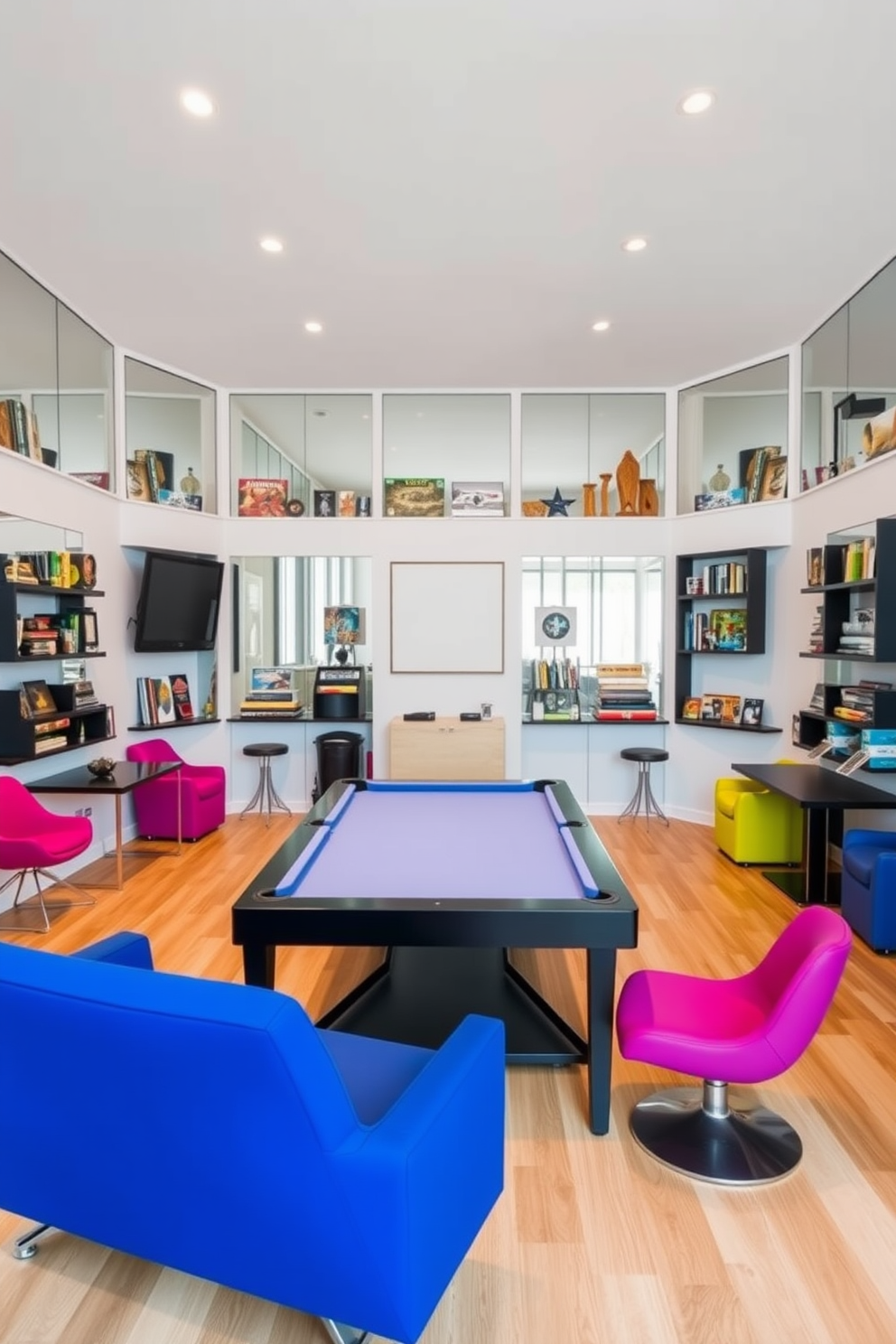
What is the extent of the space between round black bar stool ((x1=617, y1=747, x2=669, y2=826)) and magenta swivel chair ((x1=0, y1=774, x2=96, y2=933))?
415 cm

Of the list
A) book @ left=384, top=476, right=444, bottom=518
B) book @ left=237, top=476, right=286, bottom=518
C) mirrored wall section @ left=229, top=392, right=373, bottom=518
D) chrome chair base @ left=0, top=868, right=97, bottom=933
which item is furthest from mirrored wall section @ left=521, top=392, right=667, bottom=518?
chrome chair base @ left=0, top=868, right=97, bottom=933

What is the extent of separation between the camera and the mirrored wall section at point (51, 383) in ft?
14.5

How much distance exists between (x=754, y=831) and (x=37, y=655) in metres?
4.78

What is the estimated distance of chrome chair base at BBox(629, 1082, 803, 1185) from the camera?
88.5 inches

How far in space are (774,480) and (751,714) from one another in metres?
1.88

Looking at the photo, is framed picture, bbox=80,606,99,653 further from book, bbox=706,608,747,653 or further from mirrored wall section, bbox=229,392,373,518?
book, bbox=706,608,747,653

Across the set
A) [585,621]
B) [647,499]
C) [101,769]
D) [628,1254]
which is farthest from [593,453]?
[628,1254]

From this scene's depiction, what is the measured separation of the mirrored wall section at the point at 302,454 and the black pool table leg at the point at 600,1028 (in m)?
5.25

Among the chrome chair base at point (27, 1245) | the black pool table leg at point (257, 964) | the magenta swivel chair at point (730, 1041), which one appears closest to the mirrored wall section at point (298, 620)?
the black pool table leg at point (257, 964)

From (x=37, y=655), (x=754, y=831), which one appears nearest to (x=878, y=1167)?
(x=754, y=831)

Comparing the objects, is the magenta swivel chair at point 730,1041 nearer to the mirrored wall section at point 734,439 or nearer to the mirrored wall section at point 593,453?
the mirrored wall section at point 734,439

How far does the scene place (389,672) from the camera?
6.89 m

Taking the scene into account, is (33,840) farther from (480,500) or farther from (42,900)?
(480,500)

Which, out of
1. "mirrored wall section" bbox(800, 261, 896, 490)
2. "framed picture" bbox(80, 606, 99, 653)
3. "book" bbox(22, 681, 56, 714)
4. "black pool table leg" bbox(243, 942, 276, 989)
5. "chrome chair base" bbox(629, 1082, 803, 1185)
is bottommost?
"chrome chair base" bbox(629, 1082, 803, 1185)
